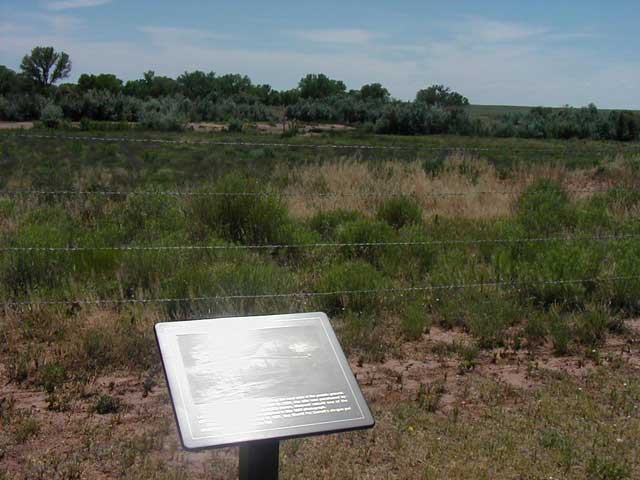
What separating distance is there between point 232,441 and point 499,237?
6.85 m

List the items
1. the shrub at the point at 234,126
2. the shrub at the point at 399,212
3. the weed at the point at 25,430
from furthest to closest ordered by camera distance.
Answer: the shrub at the point at 234,126 → the shrub at the point at 399,212 → the weed at the point at 25,430

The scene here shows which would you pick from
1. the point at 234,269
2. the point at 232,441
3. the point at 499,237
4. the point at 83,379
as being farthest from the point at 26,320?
the point at 499,237

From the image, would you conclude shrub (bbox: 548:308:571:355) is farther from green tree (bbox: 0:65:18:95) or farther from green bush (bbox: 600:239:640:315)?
green tree (bbox: 0:65:18:95)

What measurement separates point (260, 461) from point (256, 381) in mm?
321

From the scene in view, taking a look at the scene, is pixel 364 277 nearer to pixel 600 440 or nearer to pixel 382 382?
pixel 382 382

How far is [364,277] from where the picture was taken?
7113 mm

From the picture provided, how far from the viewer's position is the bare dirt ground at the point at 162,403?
14.0 ft

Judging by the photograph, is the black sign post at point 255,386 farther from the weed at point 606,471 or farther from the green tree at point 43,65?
the green tree at point 43,65

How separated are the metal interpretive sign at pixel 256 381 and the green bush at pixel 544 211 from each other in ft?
22.2

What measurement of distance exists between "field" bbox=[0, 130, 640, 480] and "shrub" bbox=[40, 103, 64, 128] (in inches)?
1252

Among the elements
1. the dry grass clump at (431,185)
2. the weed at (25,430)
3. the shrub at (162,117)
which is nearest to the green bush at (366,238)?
the dry grass clump at (431,185)

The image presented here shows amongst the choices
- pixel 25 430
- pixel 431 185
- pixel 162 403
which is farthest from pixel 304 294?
pixel 431 185

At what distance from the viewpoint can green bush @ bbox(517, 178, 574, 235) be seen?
10117mm

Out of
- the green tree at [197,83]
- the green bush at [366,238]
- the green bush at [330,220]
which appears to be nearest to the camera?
the green bush at [366,238]
